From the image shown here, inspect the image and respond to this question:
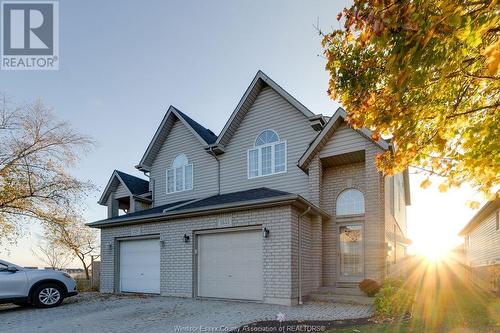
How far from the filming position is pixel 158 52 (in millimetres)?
13750

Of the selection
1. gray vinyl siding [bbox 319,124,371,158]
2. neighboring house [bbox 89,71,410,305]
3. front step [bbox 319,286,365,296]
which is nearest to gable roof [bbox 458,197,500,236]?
neighboring house [bbox 89,71,410,305]

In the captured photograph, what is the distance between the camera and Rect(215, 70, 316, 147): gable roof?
49.3 ft

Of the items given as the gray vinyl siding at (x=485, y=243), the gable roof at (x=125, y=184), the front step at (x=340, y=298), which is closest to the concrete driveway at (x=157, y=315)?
the front step at (x=340, y=298)

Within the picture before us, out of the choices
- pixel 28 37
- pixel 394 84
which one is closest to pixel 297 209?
pixel 394 84

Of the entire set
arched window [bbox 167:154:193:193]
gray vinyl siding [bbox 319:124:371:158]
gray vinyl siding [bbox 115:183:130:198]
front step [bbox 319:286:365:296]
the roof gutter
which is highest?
gray vinyl siding [bbox 319:124:371:158]

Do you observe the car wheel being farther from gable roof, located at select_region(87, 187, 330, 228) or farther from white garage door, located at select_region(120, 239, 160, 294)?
gable roof, located at select_region(87, 187, 330, 228)

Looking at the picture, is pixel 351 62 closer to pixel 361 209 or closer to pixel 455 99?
pixel 455 99

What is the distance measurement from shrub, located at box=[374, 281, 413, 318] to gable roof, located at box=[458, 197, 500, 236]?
6416 millimetres

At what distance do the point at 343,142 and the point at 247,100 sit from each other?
5.04 m

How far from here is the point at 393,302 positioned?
8.87 m

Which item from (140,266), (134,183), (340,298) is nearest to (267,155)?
(340,298)

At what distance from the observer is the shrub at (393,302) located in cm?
873

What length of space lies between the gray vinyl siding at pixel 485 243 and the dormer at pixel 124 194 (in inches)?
684

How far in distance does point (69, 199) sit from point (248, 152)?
987cm
